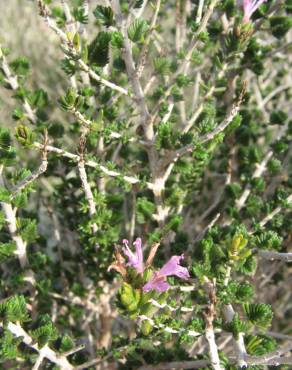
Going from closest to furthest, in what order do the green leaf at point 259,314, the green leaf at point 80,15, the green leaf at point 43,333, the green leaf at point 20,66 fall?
the green leaf at point 259,314 → the green leaf at point 43,333 → the green leaf at point 80,15 → the green leaf at point 20,66

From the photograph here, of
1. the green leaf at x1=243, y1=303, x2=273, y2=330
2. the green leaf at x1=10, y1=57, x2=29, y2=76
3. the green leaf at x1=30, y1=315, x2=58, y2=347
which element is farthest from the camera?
the green leaf at x1=10, y1=57, x2=29, y2=76

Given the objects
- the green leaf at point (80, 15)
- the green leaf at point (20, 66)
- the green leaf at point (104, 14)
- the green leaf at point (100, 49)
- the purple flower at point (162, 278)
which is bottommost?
the purple flower at point (162, 278)

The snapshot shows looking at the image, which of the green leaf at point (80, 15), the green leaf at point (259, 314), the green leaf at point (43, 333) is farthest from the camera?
the green leaf at point (80, 15)

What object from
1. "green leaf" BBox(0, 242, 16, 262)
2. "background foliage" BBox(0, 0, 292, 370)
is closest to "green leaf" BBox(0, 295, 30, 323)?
"background foliage" BBox(0, 0, 292, 370)

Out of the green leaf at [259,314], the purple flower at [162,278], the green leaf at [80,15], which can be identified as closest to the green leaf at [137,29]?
the green leaf at [80,15]

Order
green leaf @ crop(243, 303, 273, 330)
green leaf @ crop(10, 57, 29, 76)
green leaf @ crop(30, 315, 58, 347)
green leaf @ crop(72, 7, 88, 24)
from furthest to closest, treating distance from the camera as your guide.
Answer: green leaf @ crop(10, 57, 29, 76), green leaf @ crop(72, 7, 88, 24), green leaf @ crop(30, 315, 58, 347), green leaf @ crop(243, 303, 273, 330)

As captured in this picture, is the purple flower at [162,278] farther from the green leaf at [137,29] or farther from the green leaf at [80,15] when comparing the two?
the green leaf at [80,15]

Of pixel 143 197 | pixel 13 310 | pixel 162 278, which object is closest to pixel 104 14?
pixel 143 197

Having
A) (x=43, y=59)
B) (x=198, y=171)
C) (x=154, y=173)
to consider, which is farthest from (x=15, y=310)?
(x=43, y=59)

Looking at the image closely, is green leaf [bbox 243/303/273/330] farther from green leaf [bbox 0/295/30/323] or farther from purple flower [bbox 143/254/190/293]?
green leaf [bbox 0/295/30/323]
